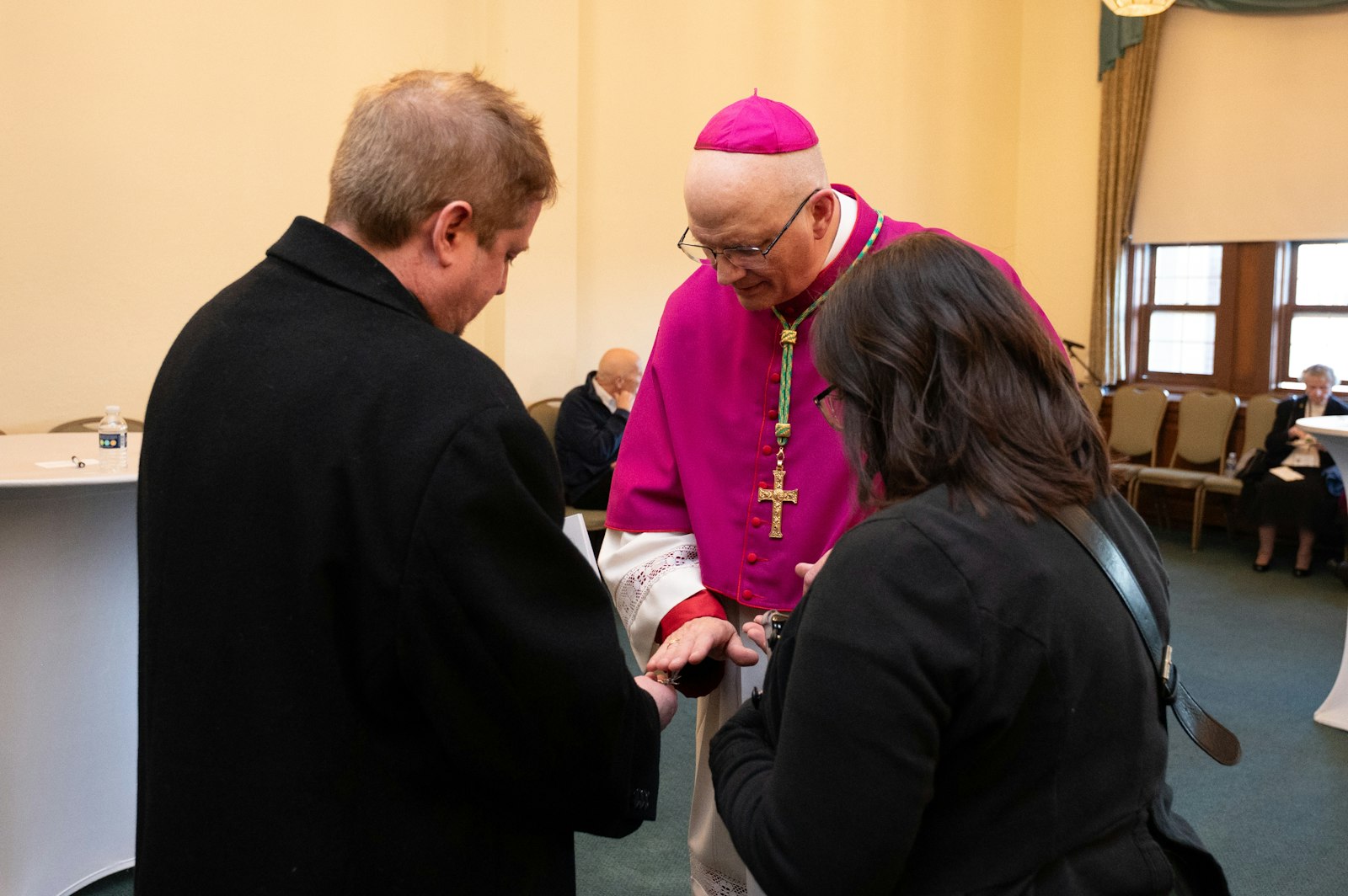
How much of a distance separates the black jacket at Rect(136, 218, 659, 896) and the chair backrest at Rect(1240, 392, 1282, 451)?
705 centimetres

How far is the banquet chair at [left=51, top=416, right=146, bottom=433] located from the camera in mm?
4477

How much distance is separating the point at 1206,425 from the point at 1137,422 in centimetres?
44

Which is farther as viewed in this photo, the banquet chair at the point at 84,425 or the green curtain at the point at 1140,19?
the green curtain at the point at 1140,19

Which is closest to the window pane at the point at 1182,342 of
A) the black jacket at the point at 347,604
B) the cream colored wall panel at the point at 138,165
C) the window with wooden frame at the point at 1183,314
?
the window with wooden frame at the point at 1183,314

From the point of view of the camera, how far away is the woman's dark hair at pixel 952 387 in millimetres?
1108

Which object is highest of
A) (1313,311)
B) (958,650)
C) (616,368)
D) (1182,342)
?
(1313,311)

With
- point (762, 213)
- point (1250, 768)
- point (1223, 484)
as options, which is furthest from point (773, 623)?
point (1223, 484)

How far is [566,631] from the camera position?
1.11 metres

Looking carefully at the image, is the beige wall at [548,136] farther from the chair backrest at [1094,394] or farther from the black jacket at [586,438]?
the chair backrest at [1094,394]

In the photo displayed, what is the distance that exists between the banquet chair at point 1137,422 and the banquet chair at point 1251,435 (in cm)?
51

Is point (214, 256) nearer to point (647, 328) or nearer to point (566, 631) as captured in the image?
point (647, 328)

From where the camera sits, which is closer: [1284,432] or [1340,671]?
[1340,671]

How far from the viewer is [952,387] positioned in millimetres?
1120

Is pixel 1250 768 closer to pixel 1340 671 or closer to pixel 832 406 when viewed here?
pixel 1340 671
